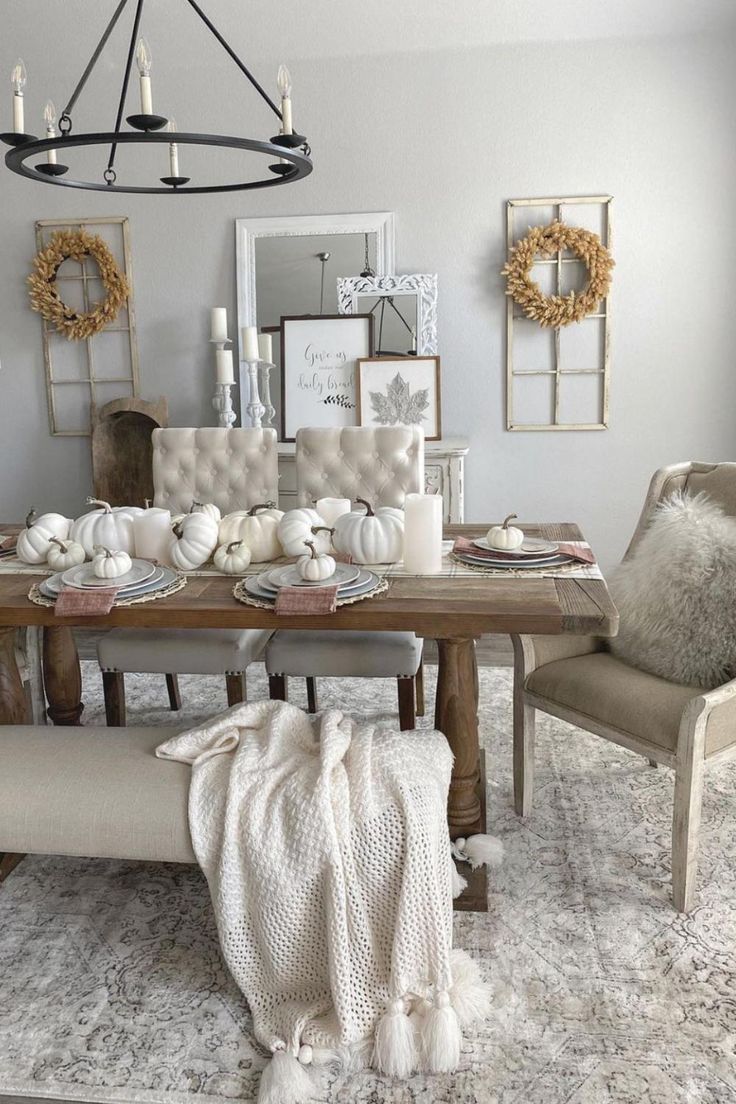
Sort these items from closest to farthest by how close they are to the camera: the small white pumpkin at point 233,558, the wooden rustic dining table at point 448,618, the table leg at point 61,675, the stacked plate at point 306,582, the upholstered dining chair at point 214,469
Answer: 1. the wooden rustic dining table at point 448,618
2. the stacked plate at point 306,582
3. the small white pumpkin at point 233,558
4. the table leg at point 61,675
5. the upholstered dining chair at point 214,469

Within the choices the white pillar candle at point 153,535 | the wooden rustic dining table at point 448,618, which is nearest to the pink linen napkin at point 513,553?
the wooden rustic dining table at point 448,618

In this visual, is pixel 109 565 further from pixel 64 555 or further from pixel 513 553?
pixel 513 553

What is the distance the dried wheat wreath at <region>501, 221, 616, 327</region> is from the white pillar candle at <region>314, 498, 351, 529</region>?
2.07 metres

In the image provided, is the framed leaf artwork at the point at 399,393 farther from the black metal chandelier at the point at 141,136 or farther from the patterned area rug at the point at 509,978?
the patterned area rug at the point at 509,978

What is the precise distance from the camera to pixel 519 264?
393 centimetres

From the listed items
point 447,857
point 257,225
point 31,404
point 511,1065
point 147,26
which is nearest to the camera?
point 511,1065

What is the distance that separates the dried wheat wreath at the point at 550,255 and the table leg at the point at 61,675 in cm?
247

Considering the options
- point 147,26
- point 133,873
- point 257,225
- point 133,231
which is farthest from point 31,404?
point 133,873

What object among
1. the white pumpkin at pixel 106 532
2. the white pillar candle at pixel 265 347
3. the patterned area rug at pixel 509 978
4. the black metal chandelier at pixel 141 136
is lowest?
the patterned area rug at pixel 509 978

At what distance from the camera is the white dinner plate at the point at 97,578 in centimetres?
195

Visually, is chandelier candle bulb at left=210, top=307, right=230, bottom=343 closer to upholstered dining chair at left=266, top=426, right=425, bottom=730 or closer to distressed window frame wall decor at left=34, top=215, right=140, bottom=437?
distressed window frame wall decor at left=34, top=215, right=140, bottom=437

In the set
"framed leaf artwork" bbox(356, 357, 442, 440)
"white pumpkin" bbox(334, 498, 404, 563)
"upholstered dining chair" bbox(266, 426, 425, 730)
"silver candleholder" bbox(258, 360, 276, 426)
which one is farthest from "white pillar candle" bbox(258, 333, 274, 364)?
"white pumpkin" bbox(334, 498, 404, 563)

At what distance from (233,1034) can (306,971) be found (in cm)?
17

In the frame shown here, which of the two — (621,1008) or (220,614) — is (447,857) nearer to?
(621,1008)
